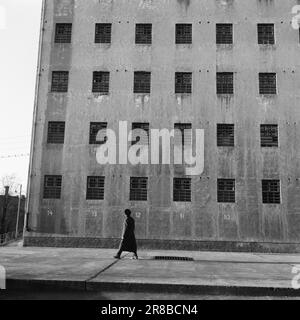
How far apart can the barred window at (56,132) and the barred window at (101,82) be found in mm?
2582

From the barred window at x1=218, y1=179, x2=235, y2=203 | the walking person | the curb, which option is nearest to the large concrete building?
the barred window at x1=218, y1=179, x2=235, y2=203

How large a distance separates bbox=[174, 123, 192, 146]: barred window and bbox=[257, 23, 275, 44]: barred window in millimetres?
6150

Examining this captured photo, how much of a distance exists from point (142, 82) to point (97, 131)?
3546 mm

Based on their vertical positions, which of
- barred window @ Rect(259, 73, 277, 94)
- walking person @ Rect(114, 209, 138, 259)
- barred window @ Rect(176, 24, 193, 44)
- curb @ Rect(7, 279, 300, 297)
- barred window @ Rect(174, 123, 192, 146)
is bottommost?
curb @ Rect(7, 279, 300, 297)

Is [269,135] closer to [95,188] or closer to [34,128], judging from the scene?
[95,188]

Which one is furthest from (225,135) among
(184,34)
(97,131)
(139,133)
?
(97,131)

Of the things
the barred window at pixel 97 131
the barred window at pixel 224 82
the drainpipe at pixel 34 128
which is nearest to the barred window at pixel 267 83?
the barred window at pixel 224 82

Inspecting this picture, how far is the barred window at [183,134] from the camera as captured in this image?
19.9 m

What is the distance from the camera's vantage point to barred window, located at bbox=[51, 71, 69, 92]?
21.0 m

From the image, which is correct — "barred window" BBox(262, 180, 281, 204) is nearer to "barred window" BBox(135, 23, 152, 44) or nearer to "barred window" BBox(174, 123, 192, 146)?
"barred window" BBox(174, 123, 192, 146)

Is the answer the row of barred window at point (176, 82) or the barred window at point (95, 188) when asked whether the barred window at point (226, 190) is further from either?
the barred window at point (95, 188)
